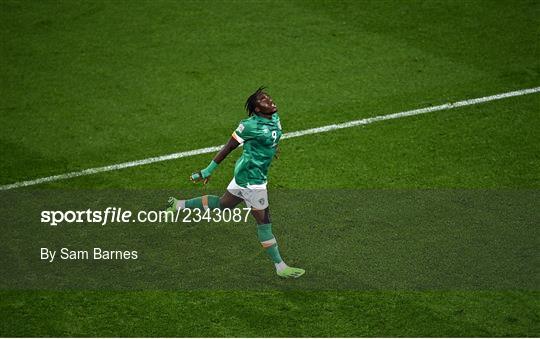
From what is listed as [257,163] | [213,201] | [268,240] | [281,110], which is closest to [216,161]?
[257,163]

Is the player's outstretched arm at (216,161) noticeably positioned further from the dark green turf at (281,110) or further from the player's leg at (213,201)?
the dark green turf at (281,110)

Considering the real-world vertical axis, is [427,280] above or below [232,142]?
below

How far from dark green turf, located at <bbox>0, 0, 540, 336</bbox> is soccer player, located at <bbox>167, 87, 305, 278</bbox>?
565 millimetres

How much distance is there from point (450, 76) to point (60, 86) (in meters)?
5.61

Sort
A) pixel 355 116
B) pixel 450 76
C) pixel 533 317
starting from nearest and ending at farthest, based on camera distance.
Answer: pixel 533 317, pixel 355 116, pixel 450 76

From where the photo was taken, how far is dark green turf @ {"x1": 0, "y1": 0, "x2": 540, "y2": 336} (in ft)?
31.3

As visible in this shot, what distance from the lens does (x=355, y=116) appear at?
13344mm

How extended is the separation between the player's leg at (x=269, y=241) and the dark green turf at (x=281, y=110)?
345 mm

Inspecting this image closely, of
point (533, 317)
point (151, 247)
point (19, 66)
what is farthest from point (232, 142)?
point (19, 66)

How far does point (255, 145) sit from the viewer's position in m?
9.73

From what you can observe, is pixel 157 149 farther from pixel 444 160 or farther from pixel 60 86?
pixel 444 160

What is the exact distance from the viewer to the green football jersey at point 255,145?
9641 millimetres

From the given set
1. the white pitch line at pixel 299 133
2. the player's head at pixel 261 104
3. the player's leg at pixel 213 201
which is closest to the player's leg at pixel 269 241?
the player's leg at pixel 213 201

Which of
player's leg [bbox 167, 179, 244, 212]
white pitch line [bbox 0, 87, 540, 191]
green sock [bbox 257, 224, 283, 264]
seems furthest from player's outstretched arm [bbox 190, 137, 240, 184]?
white pitch line [bbox 0, 87, 540, 191]
